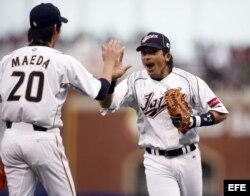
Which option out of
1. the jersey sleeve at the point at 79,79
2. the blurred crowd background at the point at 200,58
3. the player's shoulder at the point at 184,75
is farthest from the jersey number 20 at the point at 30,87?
the blurred crowd background at the point at 200,58

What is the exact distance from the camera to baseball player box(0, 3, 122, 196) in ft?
27.5

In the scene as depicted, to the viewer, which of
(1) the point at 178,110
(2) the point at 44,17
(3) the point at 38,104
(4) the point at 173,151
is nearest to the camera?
(3) the point at 38,104

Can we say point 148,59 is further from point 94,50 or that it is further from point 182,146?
point 94,50

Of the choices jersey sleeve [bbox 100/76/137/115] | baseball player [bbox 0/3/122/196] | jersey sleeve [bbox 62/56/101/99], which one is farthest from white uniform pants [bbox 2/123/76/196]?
jersey sleeve [bbox 100/76/137/115]

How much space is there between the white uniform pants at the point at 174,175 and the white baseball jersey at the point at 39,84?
4.61 feet

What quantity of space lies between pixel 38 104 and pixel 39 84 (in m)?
0.18

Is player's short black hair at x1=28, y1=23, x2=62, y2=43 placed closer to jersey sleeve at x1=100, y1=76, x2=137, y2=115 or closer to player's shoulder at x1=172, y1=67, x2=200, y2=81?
jersey sleeve at x1=100, y1=76, x2=137, y2=115

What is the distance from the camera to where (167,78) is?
388 inches

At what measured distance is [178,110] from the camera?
9422 mm

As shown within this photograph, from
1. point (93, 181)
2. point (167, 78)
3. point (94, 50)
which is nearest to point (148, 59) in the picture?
point (167, 78)

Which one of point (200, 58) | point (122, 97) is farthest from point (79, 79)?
point (200, 58)

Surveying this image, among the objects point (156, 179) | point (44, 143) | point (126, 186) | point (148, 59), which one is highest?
point (148, 59)

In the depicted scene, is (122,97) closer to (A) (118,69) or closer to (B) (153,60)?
(B) (153,60)

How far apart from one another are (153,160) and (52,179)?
1.51m
